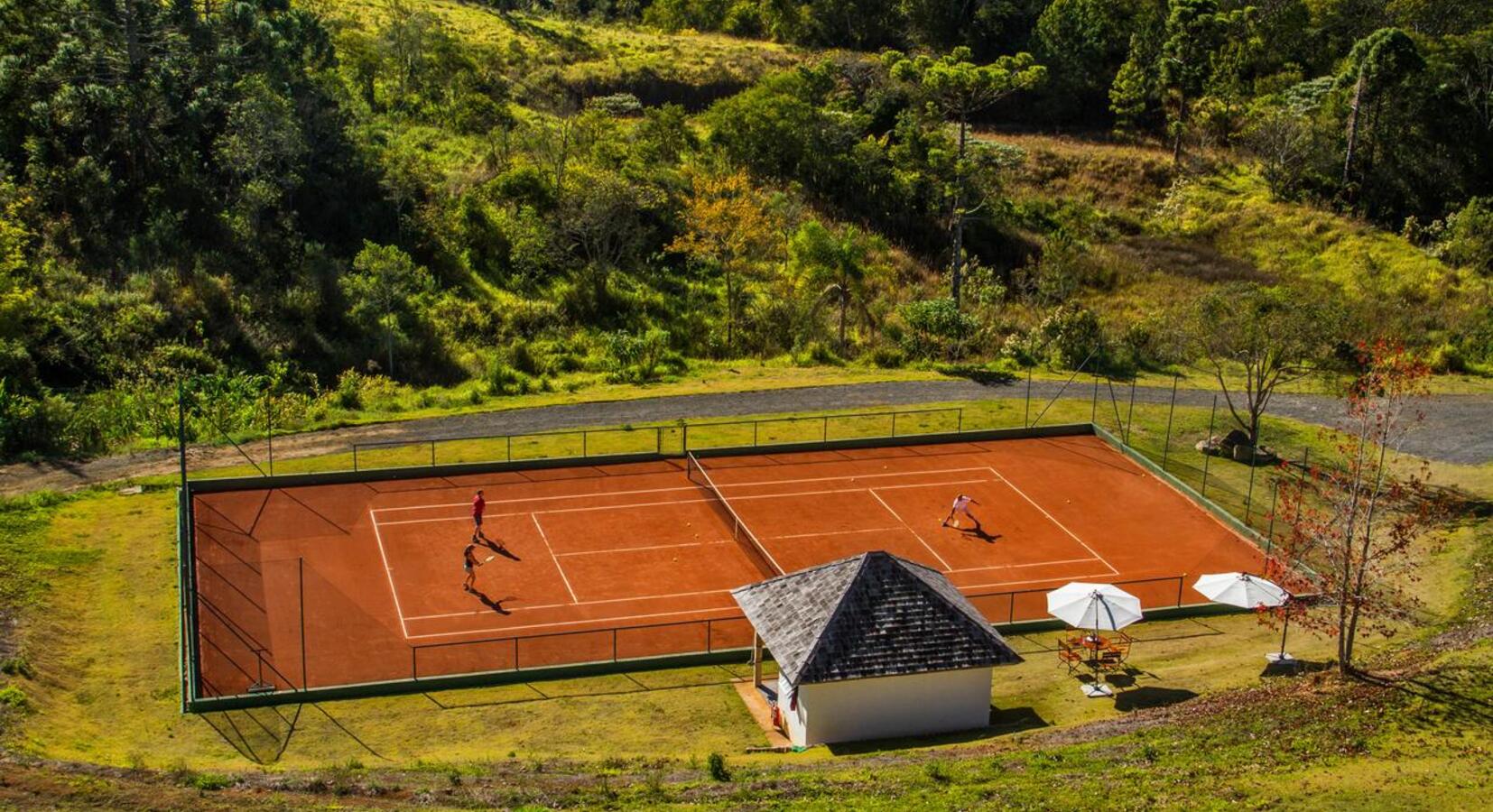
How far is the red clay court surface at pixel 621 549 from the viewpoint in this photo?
108 feet

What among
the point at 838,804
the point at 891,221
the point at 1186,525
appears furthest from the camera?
the point at 891,221

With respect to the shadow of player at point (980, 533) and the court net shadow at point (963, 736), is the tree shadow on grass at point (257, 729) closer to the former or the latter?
the court net shadow at point (963, 736)

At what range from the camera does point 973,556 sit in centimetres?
3909

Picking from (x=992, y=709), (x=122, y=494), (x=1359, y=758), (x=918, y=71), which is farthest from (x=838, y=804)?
(x=918, y=71)

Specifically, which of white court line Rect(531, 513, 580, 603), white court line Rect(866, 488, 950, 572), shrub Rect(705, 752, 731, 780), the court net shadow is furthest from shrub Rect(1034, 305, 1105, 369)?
shrub Rect(705, 752, 731, 780)

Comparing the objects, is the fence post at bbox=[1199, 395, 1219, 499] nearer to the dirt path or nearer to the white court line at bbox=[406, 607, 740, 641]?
the dirt path

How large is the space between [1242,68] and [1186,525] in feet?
A: 196

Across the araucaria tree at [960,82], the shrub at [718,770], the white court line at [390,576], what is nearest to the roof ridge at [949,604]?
the shrub at [718,770]

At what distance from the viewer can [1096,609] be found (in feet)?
105

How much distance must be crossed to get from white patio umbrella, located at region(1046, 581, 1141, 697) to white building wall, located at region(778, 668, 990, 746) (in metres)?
3.38

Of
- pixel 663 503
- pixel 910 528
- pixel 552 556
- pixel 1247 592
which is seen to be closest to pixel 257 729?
pixel 552 556

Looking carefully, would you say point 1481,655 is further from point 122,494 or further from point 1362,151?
point 1362,151

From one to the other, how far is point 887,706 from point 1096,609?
6.13m

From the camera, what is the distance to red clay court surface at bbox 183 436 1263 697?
108 feet
